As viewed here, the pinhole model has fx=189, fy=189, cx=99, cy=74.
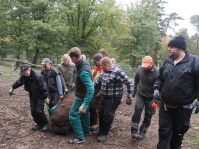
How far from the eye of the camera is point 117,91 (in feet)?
13.5

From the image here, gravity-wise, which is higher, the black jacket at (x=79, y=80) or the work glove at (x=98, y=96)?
the black jacket at (x=79, y=80)

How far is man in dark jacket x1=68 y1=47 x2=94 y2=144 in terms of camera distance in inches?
148

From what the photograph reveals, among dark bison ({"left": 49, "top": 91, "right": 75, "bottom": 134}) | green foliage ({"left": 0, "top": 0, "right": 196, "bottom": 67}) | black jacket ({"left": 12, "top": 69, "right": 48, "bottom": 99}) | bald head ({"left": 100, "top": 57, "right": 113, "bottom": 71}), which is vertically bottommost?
dark bison ({"left": 49, "top": 91, "right": 75, "bottom": 134})

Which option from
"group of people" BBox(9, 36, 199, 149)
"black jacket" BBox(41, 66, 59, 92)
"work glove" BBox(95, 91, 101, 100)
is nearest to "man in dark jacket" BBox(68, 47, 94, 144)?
"group of people" BBox(9, 36, 199, 149)

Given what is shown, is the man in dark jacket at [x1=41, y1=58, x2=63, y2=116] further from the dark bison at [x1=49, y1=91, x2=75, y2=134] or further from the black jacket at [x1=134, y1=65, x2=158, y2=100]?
the black jacket at [x1=134, y1=65, x2=158, y2=100]

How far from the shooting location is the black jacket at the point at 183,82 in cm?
304

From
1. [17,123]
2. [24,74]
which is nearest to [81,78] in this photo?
[24,74]

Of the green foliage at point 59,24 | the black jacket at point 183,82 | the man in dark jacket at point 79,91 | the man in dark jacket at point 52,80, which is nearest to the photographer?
the black jacket at point 183,82

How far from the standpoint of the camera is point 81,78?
3.82m

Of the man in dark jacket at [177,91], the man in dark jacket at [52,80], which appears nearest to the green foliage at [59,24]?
the man in dark jacket at [52,80]

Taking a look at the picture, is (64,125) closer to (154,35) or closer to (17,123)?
(17,123)

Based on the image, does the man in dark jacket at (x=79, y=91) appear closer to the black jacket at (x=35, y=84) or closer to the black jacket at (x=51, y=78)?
the black jacket at (x=35, y=84)

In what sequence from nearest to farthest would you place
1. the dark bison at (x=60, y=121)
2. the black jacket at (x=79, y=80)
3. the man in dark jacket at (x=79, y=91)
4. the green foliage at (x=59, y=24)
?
the man in dark jacket at (x=79, y=91), the black jacket at (x=79, y=80), the dark bison at (x=60, y=121), the green foliage at (x=59, y=24)

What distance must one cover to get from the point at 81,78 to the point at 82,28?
70.5 feet
